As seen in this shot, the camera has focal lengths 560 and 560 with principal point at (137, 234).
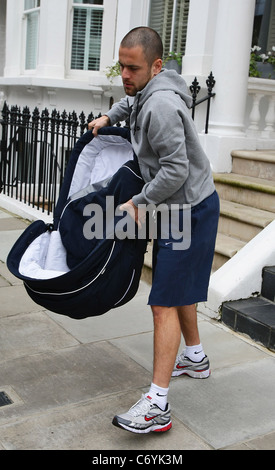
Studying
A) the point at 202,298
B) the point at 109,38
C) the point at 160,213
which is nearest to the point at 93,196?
the point at 160,213

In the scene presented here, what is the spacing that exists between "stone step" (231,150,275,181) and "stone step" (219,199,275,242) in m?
0.66

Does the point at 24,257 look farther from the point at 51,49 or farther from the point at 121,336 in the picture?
the point at 51,49

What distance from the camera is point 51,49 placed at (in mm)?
10711

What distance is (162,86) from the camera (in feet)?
9.11

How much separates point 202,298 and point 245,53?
169 inches

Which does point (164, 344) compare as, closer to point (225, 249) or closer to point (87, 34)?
point (225, 249)

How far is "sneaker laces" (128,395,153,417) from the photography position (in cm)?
281

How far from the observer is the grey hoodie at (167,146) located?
2660 mm

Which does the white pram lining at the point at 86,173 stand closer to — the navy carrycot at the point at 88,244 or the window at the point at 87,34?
the navy carrycot at the point at 88,244

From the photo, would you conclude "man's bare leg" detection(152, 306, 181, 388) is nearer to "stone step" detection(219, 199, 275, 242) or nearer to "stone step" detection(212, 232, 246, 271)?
"stone step" detection(212, 232, 246, 271)

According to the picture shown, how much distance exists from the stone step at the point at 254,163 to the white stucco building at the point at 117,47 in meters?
0.12

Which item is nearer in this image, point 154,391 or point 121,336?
point 154,391

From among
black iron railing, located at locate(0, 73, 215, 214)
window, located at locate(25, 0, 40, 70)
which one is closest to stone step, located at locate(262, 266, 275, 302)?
black iron railing, located at locate(0, 73, 215, 214)
